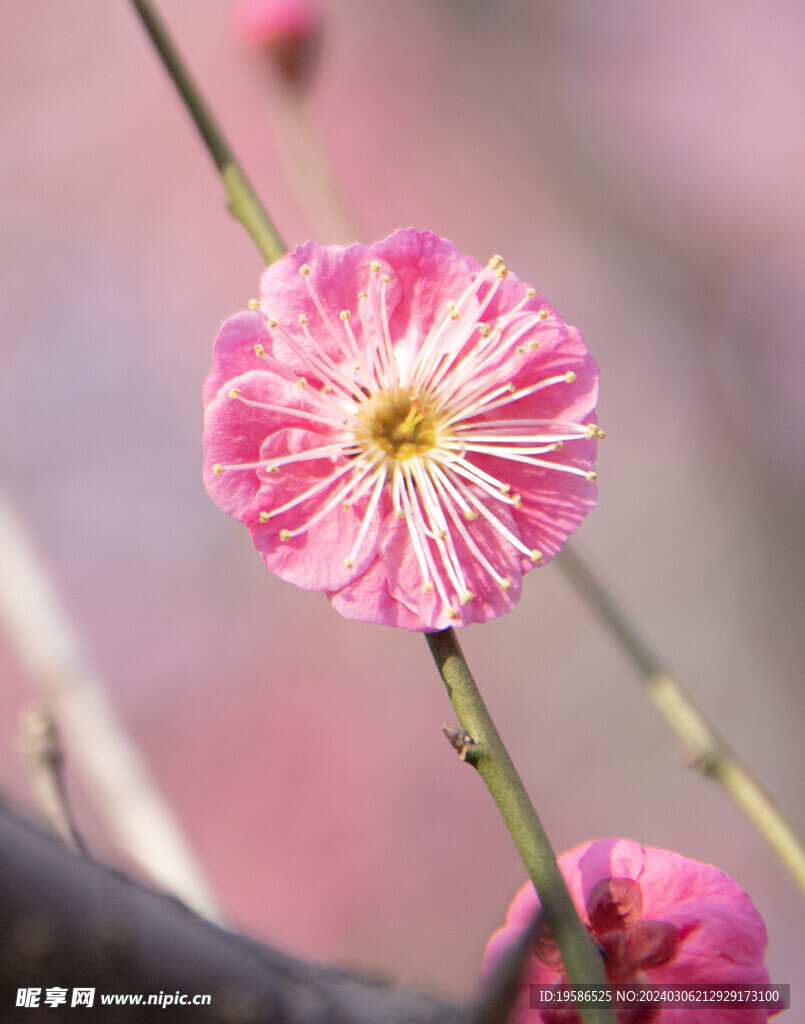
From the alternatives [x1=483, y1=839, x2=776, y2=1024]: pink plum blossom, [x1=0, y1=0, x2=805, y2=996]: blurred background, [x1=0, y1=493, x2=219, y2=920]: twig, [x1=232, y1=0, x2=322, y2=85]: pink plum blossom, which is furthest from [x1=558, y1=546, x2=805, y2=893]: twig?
[x1=0, y1=0, x2=805, y2=996]: blurred background

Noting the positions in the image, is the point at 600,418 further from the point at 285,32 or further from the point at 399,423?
the point at 399,423

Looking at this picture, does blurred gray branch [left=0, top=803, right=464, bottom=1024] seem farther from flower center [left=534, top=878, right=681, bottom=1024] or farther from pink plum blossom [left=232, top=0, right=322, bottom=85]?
pink plum blossom [left=232, top=0, right=322, bottom=85]

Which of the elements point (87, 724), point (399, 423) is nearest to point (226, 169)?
point (399, 423)

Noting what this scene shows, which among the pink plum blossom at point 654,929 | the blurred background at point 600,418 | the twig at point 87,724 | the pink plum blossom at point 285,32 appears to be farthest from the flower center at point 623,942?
the blurred background at point 600,418

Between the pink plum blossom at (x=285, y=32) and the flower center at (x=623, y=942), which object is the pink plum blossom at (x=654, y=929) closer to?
the flower center at (x=623, y=942)

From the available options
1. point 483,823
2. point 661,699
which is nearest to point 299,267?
point 661,699

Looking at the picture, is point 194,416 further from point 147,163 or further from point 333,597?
point 333,597
